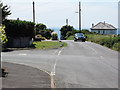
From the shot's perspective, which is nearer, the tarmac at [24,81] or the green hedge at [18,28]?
the tarmac at [24,81]

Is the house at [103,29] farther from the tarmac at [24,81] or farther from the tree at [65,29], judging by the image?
the tarmac at [24,81]

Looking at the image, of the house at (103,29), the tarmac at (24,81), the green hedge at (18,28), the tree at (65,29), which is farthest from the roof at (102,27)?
the tarmac at (24,81)

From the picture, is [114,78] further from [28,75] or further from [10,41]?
[10,41]

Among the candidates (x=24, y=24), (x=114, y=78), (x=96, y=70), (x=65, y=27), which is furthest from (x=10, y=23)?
(x=65, y=27)

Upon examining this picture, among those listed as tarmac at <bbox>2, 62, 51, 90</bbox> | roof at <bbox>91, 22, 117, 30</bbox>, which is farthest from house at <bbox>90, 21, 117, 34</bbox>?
tarmac at <bbox>2, 62, 51, 90</bbox>

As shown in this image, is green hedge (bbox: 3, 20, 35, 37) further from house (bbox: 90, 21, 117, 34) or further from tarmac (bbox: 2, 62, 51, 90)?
house (bbox: 90, 21, 117, 34)

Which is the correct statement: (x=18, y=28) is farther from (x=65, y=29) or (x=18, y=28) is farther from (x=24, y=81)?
(x=65, y=29)

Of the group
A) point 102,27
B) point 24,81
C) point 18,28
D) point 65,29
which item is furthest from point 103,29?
point 24,81

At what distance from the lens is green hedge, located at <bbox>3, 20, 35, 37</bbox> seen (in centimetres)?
4709

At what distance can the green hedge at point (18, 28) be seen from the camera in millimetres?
47094

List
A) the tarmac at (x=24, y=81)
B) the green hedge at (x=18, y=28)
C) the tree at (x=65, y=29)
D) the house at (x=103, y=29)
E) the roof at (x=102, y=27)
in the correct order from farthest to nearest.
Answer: the roof at (x=102, y=27)
the house at (x=103, y=29)
the tree at (x=65, y=29)
the green hedge at (x=18, y=28)
the tarmac at (x=24, y=81)

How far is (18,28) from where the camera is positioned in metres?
47.2

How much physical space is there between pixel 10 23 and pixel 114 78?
101 ft

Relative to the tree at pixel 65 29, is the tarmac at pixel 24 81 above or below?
below
